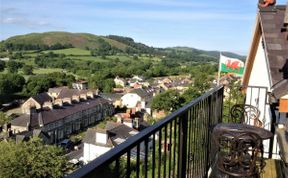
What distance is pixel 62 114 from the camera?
50.9m

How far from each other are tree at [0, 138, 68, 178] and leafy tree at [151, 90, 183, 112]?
3326 centimetres

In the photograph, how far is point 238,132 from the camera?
3127 mm

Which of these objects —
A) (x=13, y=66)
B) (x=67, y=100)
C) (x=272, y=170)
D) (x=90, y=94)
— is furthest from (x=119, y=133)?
(x=13, y=66)

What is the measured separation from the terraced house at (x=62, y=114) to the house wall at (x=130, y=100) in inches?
182

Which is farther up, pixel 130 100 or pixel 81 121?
pixel 130 100

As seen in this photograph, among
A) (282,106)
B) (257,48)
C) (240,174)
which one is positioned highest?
(257,48)

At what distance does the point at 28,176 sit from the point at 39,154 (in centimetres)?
180

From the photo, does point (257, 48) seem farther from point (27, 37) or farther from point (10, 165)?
point (27, 37)

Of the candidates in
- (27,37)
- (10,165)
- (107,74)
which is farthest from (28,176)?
(27,37)

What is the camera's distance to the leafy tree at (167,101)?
59312mm

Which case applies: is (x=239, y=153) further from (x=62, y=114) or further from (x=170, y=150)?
(x=62, y=114)

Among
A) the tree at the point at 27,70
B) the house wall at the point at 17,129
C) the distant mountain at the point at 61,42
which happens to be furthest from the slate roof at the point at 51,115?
the distant mountain at the point at 61,42

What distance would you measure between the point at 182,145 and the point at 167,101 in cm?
5692

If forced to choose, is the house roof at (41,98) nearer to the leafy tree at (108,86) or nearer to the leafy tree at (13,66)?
the leafy tree at (108,86)
